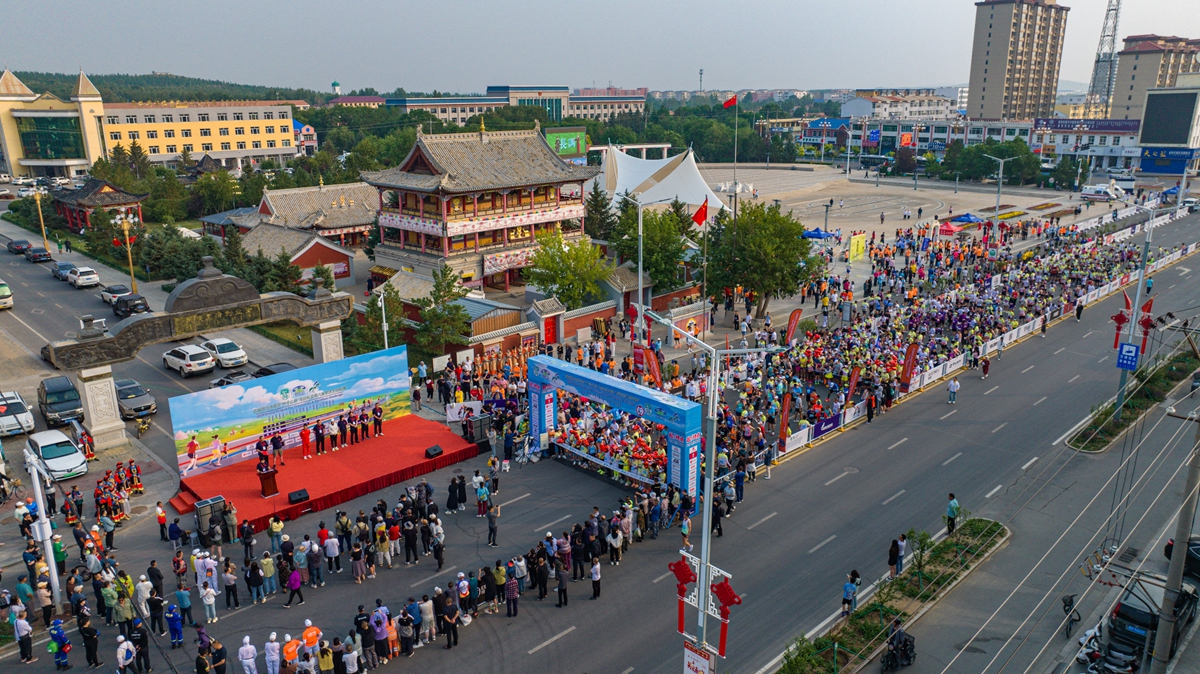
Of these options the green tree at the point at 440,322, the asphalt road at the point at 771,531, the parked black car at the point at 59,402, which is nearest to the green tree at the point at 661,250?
the green tree at the point at 440,322

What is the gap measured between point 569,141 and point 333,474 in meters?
90.8

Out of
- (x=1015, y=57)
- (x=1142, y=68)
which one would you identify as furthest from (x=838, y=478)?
(x=1015, y=57)

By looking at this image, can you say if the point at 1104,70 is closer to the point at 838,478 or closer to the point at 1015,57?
the point at 1015,57

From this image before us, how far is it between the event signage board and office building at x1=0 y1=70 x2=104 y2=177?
109m

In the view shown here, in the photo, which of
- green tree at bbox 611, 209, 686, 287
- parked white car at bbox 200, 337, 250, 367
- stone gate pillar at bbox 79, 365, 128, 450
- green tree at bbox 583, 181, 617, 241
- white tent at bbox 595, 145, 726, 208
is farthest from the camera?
green tree at bbox 583, 181, 617, 241

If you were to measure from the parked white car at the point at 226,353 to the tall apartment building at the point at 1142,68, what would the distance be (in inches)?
5885

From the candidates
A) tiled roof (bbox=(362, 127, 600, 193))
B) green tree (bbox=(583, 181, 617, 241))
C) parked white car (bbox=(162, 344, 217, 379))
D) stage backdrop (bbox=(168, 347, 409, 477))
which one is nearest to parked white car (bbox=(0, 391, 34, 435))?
parked white car (bbox=(162, 344, 217, 379))

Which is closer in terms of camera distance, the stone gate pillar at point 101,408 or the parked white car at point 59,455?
the parked white car at point 59,455

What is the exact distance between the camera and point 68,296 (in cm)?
4866

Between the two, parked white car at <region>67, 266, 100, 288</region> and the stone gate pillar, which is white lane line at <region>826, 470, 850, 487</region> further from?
parked white car at <region>67, 266, 100, 288</region>

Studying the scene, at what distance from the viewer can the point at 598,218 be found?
59.3 m

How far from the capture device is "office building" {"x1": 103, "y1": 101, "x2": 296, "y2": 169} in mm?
109938

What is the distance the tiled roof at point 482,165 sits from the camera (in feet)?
157

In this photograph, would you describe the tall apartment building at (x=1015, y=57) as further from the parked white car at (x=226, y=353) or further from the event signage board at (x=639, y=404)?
the parked white car at (x=226, y=353)
